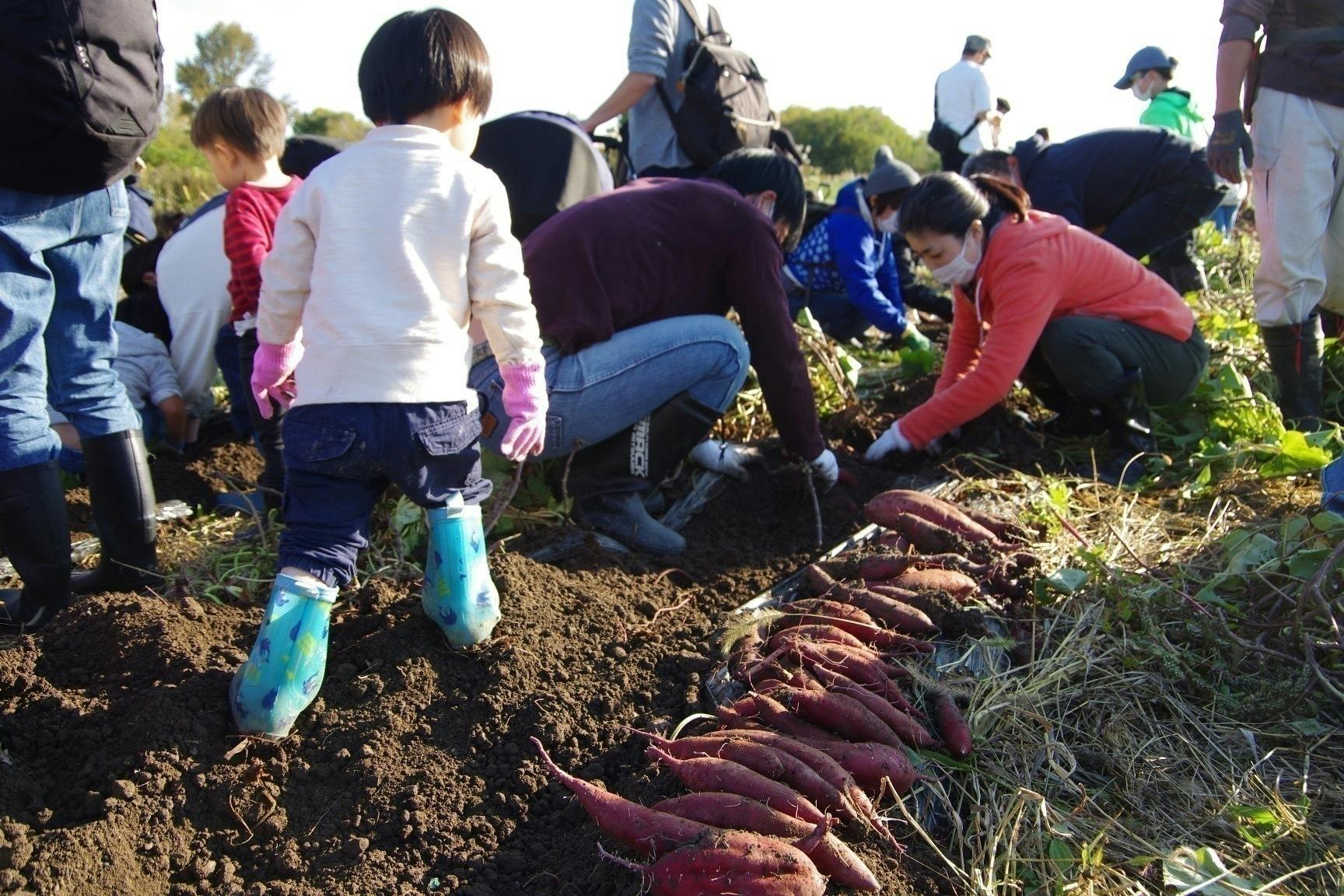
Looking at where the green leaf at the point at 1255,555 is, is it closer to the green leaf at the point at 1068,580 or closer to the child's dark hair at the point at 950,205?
the green leaf at the point at 1068,580

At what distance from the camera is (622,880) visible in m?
1.64

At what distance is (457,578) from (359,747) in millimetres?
413

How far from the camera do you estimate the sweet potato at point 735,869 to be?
148 centimetres

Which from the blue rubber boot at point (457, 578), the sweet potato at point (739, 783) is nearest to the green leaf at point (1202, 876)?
the sweet potato at point (739, 783)

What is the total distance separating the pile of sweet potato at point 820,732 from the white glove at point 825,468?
49 centimetres

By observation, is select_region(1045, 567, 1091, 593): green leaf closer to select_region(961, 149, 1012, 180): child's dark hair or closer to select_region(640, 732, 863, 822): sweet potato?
select_region(640, 732, 863, 822): sweet potato

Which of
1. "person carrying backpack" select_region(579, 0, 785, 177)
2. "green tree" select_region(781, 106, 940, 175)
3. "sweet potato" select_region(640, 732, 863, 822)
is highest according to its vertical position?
"person carrying backpack" select_region(579, 0, 785, 177)

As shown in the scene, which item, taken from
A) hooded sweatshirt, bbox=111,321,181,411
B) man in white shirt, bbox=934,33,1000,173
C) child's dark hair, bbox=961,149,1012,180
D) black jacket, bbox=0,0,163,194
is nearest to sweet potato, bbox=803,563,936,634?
black jacket, bbox=0,0,163,194

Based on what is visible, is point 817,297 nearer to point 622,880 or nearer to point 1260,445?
point 1260,445

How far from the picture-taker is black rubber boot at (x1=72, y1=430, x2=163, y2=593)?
257 cm

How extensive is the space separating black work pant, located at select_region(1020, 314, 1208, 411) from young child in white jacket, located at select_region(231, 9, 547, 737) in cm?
226

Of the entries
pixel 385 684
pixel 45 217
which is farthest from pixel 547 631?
pixel 45 217

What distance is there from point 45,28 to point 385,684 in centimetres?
161

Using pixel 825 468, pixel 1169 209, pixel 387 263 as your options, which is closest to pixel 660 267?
pixel 825 468
